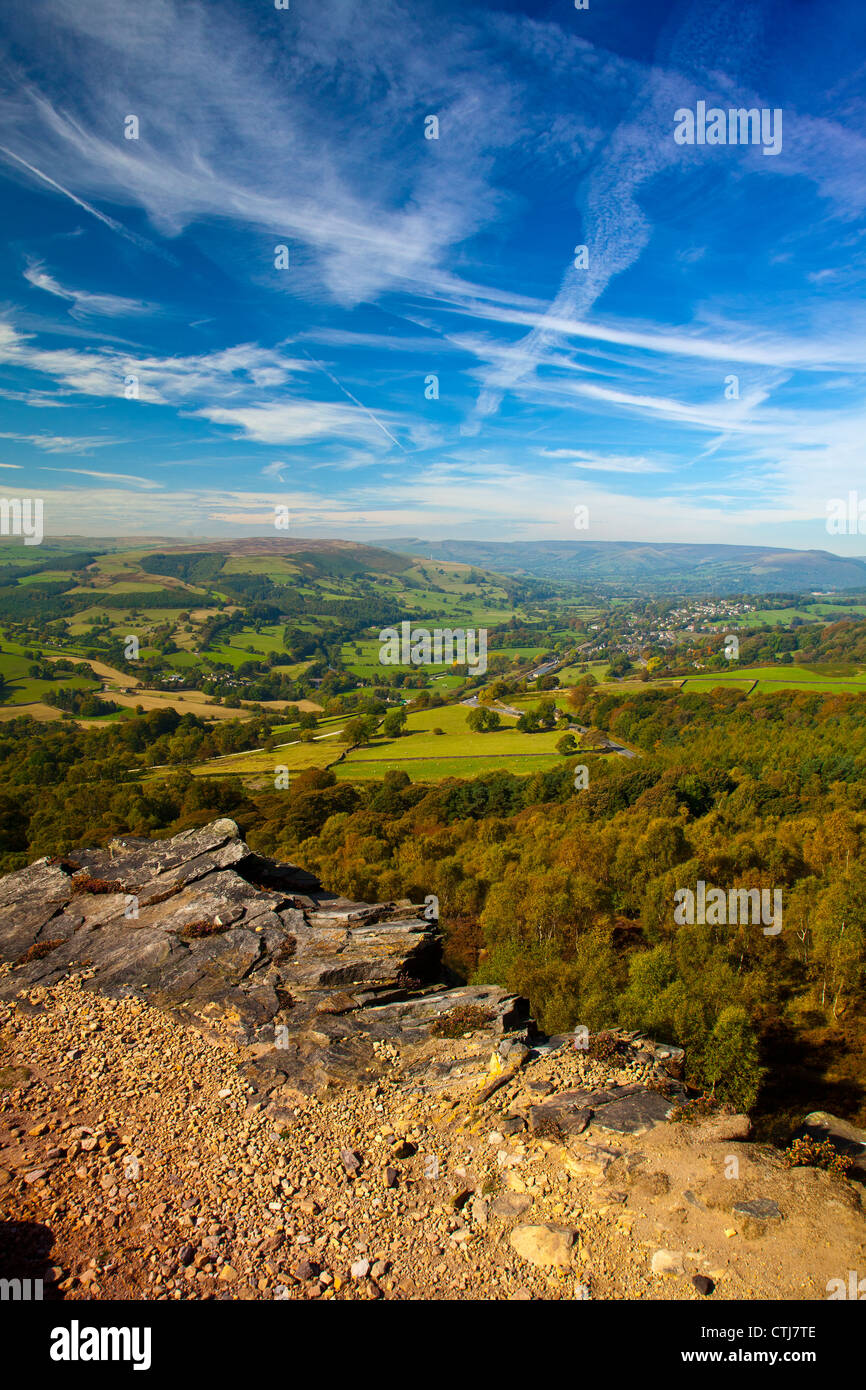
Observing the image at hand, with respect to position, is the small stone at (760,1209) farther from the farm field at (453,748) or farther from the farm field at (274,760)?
the farm field at (274,760)

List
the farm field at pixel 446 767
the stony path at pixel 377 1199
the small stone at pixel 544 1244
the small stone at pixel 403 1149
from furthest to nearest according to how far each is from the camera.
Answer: the farm field at pixel 446 767 → the small stone at pixel 403 1149 → the small stone at pixel 544 1244 → the stony path at pixel 377 1199

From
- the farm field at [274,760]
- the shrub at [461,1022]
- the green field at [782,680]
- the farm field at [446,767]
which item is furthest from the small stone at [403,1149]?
the green field at [782,680]

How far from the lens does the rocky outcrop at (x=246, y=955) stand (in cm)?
1443

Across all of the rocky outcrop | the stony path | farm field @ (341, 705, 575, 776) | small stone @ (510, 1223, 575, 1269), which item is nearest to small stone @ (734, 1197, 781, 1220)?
the stony path

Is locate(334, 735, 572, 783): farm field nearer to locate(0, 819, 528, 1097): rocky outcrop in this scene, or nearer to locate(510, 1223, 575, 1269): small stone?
locate(0, 819, 528, 1097): rocky outcrop

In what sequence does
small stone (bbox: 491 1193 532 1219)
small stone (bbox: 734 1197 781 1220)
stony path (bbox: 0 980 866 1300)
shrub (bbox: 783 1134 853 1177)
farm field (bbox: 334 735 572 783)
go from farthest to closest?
1. farm field (bbox: 334 735 572 783)
2. shrub (bbox: 783 1134 853 1177)
3. small stone (bbox: 491 1193 532 1219)
4. small stone (bbox: 734 1197 781 1220)
5. stony path (bbox: 0 980 866 1300)

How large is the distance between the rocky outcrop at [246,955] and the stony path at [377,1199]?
1738mm

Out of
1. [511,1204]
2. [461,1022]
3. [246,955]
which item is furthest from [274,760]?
[511,1204]

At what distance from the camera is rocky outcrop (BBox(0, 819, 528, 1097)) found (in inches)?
568

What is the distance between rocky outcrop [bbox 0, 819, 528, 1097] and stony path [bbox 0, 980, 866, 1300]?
174cm

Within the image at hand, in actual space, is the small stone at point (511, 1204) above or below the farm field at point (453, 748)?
above

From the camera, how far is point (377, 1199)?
975 cm

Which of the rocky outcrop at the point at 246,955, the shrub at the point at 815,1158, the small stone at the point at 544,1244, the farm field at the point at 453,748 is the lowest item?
the farm field at the point at 453,748
